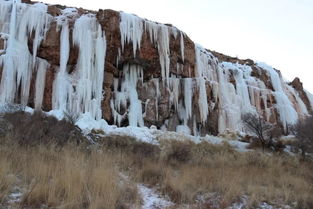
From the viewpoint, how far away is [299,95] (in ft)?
115

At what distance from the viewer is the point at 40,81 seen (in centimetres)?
1983

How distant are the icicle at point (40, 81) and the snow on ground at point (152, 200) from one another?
47.5 feet

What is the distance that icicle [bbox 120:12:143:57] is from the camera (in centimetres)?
2155

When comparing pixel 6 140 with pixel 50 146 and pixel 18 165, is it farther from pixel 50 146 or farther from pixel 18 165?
pixel 18 165

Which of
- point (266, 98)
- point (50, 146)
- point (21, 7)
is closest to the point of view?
point (50, 146)

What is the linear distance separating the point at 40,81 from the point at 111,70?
451cm

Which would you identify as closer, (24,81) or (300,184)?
(300,184)

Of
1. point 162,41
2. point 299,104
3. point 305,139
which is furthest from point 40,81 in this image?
point 299,104

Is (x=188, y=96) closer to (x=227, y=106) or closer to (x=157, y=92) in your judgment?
(x=157, y=92)

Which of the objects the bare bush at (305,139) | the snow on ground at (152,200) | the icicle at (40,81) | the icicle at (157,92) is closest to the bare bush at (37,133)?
the snow on ground at (152,200)

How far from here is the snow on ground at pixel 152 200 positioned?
528 cm

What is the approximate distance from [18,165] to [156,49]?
58.4 feet

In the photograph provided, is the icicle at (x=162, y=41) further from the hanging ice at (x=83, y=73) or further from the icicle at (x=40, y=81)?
the icicle at (x=40, y=81)

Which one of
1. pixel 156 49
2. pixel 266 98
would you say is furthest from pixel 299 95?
pixel 156 49
